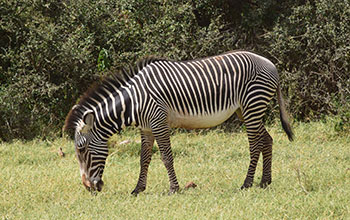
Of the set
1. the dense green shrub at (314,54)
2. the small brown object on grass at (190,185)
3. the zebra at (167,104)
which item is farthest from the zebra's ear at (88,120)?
the dense green shrub at (314,54)

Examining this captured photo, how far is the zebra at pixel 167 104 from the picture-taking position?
7.45 m

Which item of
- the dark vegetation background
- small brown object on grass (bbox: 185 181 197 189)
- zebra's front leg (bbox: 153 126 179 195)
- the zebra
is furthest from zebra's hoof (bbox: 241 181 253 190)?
the dark vegetation background

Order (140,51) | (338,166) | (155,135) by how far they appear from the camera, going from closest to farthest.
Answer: (155,135), (338,166), (140,51)

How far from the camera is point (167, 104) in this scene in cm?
757

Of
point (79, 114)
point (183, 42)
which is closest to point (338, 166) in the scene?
point (79, 114)

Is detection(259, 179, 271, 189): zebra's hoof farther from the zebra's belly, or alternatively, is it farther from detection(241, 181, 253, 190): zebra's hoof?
the zebra's belly

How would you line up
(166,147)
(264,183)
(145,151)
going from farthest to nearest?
1. (145,151)
2. (264,183)
3. (166,147)

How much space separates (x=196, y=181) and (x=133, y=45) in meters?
6.11

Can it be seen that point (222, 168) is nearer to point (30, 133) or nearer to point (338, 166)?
point (338, 166)

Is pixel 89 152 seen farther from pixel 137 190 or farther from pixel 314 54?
pixel 314 54

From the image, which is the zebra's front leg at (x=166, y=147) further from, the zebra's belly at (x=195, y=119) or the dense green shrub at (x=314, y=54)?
the dense green shrub at (x=314, y=54)

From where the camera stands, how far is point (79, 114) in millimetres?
7543

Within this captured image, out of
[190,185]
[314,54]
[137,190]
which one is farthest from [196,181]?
[314,54]

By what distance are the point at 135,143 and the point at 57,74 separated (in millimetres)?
3567
